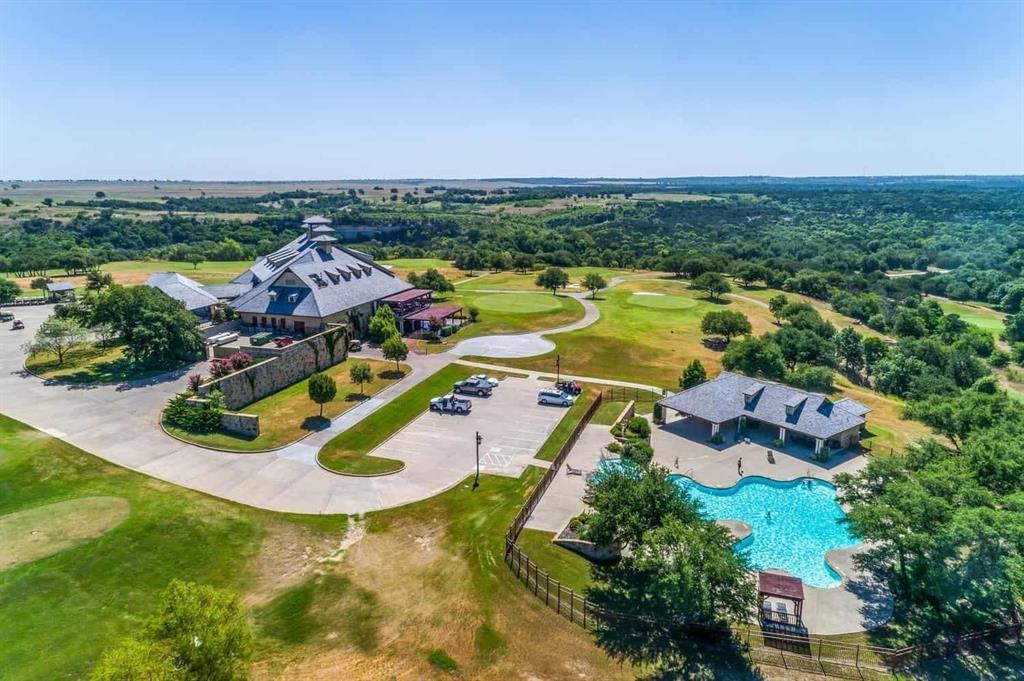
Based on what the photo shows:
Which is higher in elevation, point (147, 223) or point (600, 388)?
point (147, 223)

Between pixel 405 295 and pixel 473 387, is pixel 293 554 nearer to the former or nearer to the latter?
pixel 473 387

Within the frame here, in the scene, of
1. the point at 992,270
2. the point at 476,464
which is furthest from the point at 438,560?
the point at 992,270

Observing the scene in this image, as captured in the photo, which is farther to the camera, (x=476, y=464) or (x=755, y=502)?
(x=476, y=464)

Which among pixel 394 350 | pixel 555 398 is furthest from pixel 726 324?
pixel 394 350

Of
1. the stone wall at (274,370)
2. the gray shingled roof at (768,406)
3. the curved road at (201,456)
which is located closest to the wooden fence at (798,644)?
the curved road at (201,456)

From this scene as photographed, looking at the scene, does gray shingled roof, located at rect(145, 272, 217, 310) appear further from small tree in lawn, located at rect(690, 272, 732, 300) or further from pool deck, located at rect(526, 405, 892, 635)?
small tree in lawn, located at rect(690, 272, 732, 300)

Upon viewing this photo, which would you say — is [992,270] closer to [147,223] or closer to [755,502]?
[755,502]

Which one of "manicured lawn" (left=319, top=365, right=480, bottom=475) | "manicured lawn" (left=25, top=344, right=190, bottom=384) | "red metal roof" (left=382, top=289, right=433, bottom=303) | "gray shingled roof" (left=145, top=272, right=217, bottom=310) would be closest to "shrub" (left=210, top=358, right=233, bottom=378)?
"manicured lawn" (left=25, top=344, right=190, bottom=384)

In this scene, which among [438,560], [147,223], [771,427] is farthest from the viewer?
[147,223]
